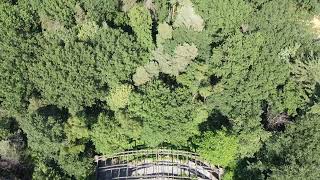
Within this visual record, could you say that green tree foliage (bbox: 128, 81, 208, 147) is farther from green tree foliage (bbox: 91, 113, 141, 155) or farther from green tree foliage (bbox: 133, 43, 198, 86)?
green tree foliage (bbox: 133, 43, 198, 86)

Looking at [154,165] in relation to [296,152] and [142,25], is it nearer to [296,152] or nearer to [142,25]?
[296,152]

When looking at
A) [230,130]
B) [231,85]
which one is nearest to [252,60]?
[231,85]

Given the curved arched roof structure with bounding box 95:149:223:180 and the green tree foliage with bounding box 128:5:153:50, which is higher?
the green tree foliage with bounding box 128:5:153:50

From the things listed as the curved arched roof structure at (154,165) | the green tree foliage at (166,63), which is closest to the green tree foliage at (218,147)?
the curved arched roof structure at (154,165)

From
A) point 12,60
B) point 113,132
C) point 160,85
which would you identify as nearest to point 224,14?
point 160,85

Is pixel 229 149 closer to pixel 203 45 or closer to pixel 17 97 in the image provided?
pixel 203 45

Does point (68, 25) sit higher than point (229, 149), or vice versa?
point (68, 25)

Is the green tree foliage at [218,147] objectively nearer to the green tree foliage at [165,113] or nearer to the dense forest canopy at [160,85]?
the dense forest canopy at [160,85]

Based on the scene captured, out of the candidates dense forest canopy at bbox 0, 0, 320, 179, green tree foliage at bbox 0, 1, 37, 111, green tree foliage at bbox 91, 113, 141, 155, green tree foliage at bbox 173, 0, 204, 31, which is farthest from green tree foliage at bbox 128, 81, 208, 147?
green tree foliage at bbox 0, 1, 37, 111
